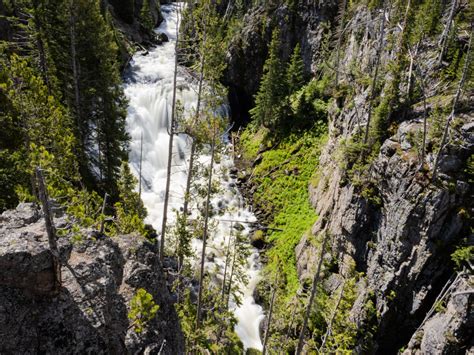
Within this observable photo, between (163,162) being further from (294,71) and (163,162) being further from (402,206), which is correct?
(402,206)

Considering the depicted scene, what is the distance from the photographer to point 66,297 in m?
7.72

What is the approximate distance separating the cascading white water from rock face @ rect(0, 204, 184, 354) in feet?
50.9

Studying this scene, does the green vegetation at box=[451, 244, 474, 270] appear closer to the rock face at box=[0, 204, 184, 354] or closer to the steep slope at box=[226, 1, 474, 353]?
the steep slope at box=[226, 1, 474, 353]

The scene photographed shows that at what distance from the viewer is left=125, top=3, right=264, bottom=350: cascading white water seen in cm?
2564

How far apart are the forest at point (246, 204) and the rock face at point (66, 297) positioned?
1.7 inches

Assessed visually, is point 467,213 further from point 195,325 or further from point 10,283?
point 10,283

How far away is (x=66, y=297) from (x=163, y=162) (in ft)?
101

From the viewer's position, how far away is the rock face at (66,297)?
7043 millimetres

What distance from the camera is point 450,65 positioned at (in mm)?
18984

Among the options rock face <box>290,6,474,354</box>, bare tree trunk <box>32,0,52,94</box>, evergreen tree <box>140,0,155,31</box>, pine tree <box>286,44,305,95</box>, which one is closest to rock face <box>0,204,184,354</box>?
rock face <box>290,6,474,354</box>

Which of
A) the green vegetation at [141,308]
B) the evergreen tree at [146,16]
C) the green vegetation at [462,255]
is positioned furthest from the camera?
the evergreen tree at [146,16]

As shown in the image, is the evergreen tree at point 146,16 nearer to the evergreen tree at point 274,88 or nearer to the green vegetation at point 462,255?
the evergreen tree at point 274,88

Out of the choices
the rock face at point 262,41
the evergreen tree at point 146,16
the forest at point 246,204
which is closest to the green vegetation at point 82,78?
the forest at point 246,204

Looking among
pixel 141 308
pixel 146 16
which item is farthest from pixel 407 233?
pixel 146 16
